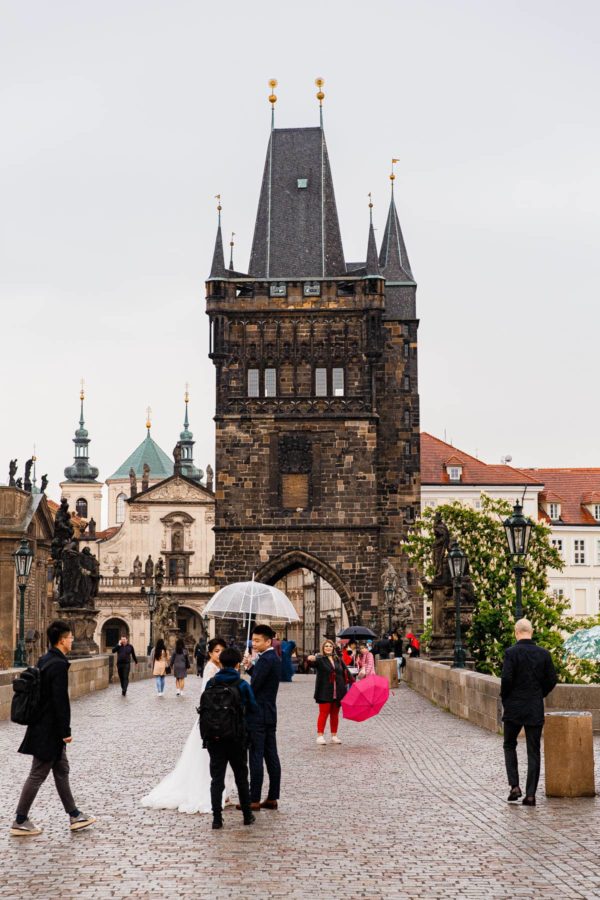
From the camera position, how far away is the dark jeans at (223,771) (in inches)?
425

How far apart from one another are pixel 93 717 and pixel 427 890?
1667 centimetres

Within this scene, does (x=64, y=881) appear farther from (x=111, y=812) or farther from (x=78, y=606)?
(x=78, y=606)

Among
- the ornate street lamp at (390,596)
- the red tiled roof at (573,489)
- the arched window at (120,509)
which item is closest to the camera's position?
the ornate street lamp at (390,596)

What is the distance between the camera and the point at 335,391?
6128 cm

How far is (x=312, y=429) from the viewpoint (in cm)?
6072

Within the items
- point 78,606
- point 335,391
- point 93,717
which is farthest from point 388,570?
point 93,717

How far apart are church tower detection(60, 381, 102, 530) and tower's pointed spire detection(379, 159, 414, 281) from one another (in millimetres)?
78557

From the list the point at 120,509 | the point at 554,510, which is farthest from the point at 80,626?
the point at 120,509

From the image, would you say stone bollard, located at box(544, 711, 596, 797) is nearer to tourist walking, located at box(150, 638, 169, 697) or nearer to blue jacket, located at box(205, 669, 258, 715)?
blue jacket, located at box(205, 669, 258, 715)

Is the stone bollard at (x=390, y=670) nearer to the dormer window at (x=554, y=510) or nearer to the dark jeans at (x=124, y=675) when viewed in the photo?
the dark jeans at (x=124, y=675)

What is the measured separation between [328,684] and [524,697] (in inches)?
259

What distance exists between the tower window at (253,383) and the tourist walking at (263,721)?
49.1 m

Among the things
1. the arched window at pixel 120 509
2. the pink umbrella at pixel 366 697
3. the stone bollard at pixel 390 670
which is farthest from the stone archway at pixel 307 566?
the arched window at pixel 120 509

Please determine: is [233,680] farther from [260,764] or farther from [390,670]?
[390,670]
